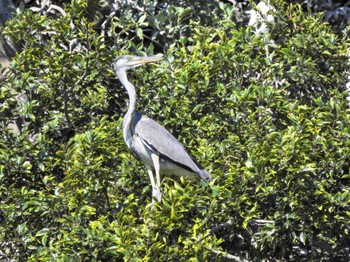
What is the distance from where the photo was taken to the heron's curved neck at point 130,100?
8.96 metres

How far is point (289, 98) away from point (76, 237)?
249 cm

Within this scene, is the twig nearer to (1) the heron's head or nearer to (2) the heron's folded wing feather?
(2) the heron's folded wing feather

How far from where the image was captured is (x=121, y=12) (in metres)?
11.9

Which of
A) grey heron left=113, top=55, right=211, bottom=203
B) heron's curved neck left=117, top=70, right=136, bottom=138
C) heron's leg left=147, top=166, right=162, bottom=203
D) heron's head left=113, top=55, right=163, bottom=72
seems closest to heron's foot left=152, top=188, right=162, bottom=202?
heron's leg left=147, top=166, right=162, bottom=203

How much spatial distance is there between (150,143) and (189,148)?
40cm

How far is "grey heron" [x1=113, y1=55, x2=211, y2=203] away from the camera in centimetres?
887

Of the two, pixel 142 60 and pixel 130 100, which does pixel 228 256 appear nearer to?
pixel 130 100

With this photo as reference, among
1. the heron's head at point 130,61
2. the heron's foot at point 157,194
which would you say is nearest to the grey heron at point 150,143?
the heron's head at point 130,61

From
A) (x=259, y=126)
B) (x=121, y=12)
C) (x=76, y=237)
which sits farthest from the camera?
(x=121, y=12)

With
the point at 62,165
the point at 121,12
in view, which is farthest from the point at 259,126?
the point at 121,12

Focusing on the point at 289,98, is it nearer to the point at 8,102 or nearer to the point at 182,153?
the point at 182,153

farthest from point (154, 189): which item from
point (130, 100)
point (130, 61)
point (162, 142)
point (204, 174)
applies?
point (130, 61)

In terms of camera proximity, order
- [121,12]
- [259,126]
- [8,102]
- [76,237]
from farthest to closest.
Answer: [121,12], [8,102], [259,126], [76,237]

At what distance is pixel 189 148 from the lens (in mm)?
9211
